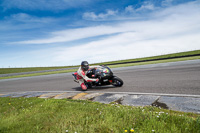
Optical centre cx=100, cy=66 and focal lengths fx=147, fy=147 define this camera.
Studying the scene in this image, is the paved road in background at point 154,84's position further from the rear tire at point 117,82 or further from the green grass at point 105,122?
the green grass at point 105,122

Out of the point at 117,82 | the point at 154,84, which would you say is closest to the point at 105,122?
the point at 117,82

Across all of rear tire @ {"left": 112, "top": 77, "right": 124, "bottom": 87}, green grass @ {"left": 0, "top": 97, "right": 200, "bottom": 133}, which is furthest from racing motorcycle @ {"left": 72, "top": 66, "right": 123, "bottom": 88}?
green grass @ {"left": 0, "top": 97, "right": 200, "bottom": 133}

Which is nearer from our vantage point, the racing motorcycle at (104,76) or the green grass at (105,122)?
the green grass at (105,122)

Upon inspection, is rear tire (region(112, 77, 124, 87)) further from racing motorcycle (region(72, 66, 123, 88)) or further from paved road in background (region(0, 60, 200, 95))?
paved road in background (region(0, 60, 200, 95))

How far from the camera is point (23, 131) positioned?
331cm

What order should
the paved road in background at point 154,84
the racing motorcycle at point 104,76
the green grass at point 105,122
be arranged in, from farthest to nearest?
1. the racing motorcycle at point 104,76
2. the paved road in background at point 154,84
3. the green grass at point 105,122

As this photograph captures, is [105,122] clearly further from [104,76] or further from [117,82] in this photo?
[117,82]

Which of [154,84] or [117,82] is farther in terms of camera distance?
[117,82]

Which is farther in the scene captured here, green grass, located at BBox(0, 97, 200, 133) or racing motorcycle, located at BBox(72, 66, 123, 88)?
racing motorcycle, located at BBox(72, 66, 123, 88)

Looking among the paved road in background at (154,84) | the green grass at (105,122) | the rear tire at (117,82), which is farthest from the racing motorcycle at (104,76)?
the green grass at (105,122)

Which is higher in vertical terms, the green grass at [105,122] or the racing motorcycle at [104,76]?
the racing motorcycle at [104,76]

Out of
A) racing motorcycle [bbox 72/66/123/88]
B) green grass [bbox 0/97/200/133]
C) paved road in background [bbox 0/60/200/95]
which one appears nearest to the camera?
green grass [bbox 0/97/200/133]

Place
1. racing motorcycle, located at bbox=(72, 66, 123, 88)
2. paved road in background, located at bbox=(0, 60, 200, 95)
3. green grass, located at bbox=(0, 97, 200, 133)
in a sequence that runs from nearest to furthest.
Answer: green grass, located at bbox=(0, 97, 200, 133) < paved road in background, located at bbox=(0, 60, 200, 95) < racing motorcycle, located at bbox=(72, 66, 123, 88)

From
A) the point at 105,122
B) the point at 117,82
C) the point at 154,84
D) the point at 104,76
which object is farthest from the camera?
the point at 117,82
